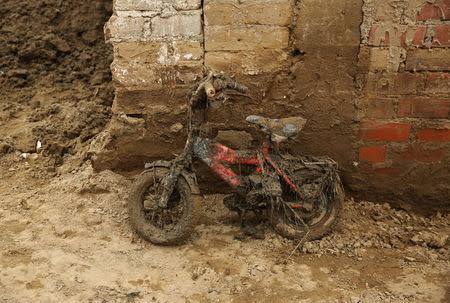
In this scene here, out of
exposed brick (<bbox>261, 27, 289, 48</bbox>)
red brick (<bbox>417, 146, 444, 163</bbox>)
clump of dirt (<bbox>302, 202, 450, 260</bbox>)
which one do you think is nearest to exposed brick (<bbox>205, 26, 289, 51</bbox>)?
exposed brick (<bbox>261, 27, 289, 48</bbox>)

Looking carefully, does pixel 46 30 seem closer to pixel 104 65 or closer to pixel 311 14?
pixel 104 65

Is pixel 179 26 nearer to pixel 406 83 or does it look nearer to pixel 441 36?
pixel 406 83

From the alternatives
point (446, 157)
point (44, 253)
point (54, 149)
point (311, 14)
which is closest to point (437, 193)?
point (446, 157)

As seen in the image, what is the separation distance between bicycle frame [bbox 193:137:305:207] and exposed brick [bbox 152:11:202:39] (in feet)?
2.94

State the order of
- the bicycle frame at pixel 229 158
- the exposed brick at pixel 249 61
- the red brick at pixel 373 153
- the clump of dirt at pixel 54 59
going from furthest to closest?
the clump of dirt at pixel 54 59 < the red brick at pixel 373 153 < the exposed brick at pixel 249 61 < the bicycle frame at pixel 229 158

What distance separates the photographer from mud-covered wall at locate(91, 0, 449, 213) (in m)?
2.98

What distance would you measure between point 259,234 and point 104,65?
3.61 meters

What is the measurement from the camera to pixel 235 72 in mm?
3188

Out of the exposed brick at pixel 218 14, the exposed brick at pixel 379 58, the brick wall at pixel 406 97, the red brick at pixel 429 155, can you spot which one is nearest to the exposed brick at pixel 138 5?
the exposed brick at pixel 218 14

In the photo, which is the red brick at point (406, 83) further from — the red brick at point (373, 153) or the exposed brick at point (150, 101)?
the exposed brick at point (150, 101)

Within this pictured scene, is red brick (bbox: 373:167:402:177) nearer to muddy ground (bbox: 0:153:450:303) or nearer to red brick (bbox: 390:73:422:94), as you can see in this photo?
muddy ground (bbox: 0:153:450:303)

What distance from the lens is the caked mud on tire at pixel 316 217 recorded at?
118 inches

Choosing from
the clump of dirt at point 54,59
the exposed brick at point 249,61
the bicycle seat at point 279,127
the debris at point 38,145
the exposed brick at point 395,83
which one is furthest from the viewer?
the clump of dirt at point 54,59

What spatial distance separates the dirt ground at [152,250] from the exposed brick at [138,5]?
4.84 feet
